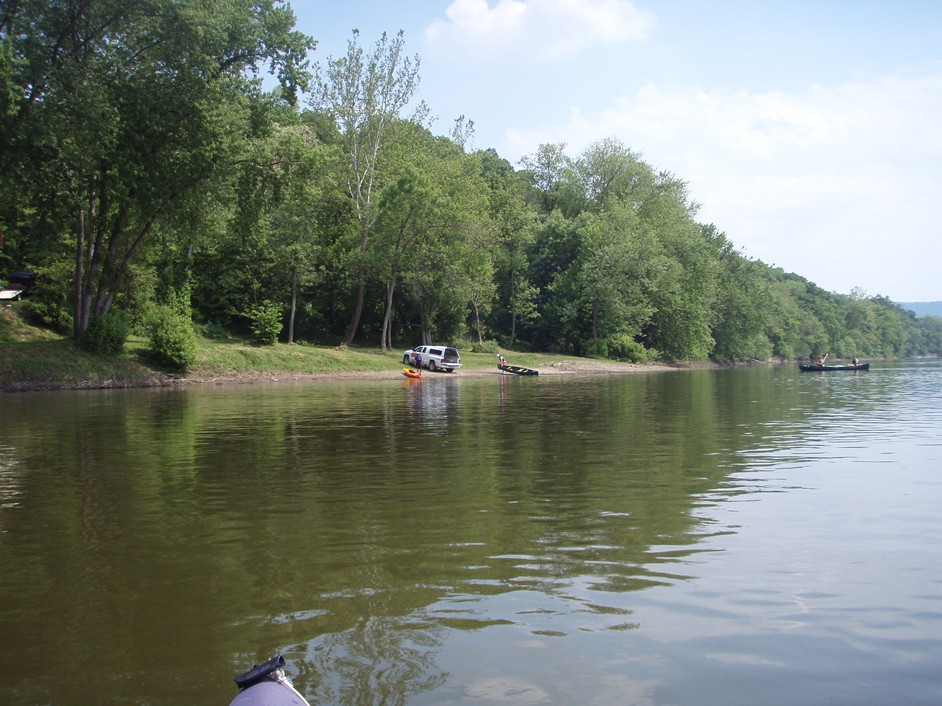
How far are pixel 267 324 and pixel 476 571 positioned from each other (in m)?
44.9

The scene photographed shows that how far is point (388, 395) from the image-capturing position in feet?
111

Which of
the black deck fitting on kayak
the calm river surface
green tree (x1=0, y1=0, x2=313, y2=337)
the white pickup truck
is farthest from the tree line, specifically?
the black deck fitting on kayak

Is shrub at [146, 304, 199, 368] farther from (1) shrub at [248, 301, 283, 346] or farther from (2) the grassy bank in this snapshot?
(1) shrub at [248, 301, 283, 346]

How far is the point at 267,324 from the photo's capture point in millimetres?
50156

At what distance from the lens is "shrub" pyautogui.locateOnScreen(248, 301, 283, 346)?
50125 millimetres

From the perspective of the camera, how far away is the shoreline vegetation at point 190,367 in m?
35.8

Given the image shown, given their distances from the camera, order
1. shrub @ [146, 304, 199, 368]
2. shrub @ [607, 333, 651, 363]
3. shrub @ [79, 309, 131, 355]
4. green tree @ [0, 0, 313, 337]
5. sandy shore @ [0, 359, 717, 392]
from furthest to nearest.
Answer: shrub @ [607, 333, 651, 363] < shrub @ [146, 304, 199, 368] < shrub @ [79, 309, 131, 355] < sandy shore @ [0, 359, 717, 392] < green tree @ [0, 0, 313, 337]

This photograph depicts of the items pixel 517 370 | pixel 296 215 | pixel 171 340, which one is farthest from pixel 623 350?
pixel 171 340

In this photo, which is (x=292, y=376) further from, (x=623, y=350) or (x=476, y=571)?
(x=476, y=571)

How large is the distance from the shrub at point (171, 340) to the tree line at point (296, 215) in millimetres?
174

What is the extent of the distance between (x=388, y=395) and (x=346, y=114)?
29601 millimetres

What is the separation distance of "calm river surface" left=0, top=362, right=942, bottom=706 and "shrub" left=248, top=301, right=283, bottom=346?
33491 mm

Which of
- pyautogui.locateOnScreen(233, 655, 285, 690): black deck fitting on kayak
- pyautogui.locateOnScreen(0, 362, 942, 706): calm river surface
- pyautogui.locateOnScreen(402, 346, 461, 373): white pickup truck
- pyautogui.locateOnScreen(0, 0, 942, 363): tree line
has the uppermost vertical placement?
pyautogui.locateOnScreen(0, 0, 942, 363): tree line

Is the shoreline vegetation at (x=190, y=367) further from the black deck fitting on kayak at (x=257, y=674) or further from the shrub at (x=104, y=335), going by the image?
the black deck fitting on kayak at (x=257, y=674)
